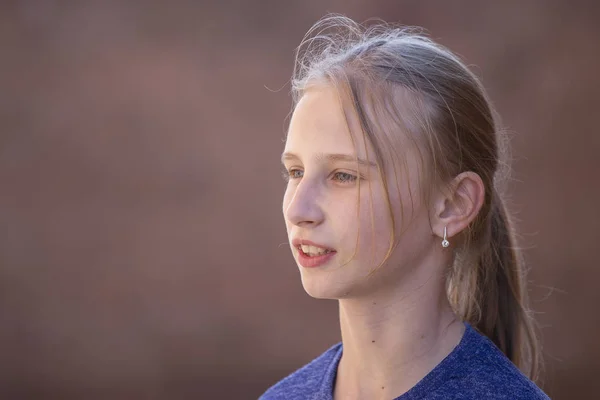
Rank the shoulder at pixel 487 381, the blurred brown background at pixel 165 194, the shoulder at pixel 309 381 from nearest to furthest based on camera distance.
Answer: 1. the shoulder at pixel 487 381
2. the shoulder at pixel 309 381
3. the blurred brown background at pixel 165 194

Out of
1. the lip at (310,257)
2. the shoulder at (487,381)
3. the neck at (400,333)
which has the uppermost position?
the lip at (310,257)

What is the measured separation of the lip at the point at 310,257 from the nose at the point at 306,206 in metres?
0.03

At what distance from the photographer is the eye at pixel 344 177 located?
1.17 m

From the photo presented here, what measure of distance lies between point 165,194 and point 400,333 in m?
2.85

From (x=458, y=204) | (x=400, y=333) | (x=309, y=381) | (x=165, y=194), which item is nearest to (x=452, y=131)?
(x=458, y=204)

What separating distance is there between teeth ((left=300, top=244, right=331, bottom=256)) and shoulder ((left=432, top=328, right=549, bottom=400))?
11.1 inches

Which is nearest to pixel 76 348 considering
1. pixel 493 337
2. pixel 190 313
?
pixel 190 313

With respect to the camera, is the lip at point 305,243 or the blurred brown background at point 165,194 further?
the blurred brown background at point 165,194

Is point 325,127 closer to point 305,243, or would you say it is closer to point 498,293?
point 305,243

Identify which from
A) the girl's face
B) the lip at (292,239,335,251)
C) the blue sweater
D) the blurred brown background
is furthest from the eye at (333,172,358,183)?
the blurred brown background

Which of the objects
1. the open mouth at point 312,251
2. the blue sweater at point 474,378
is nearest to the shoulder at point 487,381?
the blue sweater at point 474,378

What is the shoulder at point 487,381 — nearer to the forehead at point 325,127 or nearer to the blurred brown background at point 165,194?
the forehead at point 325,127

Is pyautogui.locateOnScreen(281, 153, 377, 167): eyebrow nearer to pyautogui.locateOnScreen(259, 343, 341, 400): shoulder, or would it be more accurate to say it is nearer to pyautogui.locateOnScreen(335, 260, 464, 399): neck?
pyautogui.locateOnScreen(335, 260, 464, 399): neck

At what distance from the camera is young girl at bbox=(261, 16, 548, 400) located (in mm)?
1164
